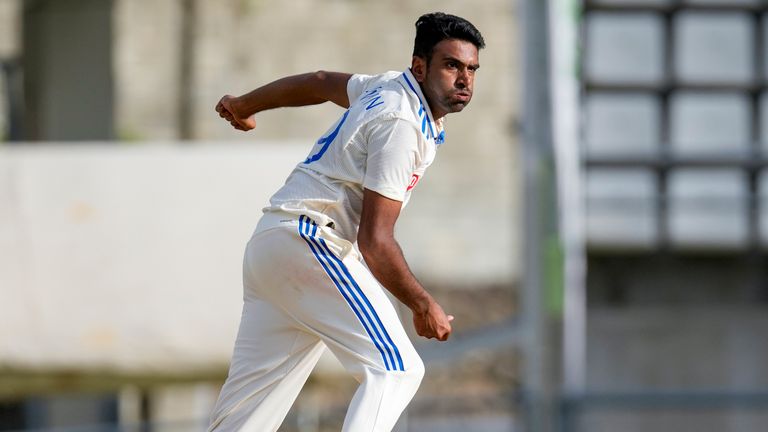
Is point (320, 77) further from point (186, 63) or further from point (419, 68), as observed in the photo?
point (186, 63)

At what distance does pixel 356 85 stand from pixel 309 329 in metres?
0.68

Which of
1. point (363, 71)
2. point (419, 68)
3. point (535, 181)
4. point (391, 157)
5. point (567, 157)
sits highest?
point (363, 71)

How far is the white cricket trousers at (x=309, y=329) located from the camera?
4.21 m

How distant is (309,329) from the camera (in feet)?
14.2

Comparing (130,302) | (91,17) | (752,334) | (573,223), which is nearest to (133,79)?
(91,17)

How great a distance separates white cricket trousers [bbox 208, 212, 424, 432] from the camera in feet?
13.8

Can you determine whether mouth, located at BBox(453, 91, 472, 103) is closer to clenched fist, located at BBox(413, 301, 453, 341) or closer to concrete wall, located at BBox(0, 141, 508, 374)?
clenched fist, located at BBox(413, 301, 453, 341)

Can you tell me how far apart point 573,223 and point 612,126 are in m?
→ 1.99

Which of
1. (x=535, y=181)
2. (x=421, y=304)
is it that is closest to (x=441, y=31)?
(x=421, y=304)

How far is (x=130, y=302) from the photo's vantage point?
8992 mm

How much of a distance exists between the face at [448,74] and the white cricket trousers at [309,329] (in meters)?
Answer: 0.47

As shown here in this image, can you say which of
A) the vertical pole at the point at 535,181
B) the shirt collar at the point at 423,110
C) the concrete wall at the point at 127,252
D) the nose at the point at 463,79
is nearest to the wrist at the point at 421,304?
the shirt collar at the point at 423,110

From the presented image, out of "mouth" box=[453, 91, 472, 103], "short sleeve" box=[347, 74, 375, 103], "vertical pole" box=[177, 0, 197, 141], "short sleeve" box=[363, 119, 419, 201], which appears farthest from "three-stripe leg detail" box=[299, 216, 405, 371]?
"vertical pole" box=[177, 0, 197, 141]

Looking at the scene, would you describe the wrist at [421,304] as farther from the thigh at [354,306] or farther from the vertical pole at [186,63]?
the vertical pole at [186,63]
